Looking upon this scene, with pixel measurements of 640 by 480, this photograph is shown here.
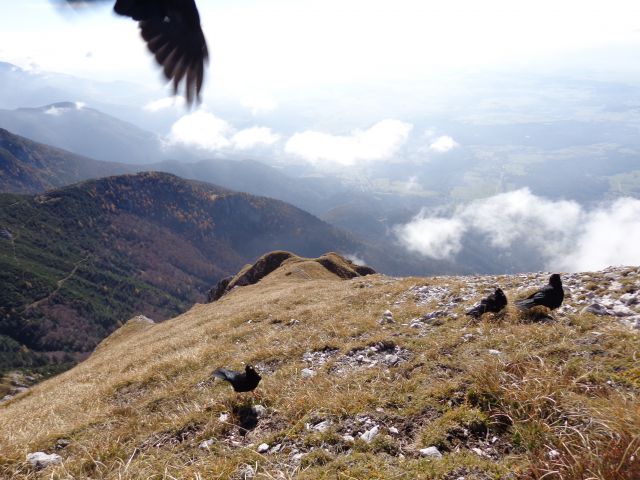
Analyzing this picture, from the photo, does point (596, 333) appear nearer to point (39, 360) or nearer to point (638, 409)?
point (638, 409)

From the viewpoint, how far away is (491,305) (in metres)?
10.9

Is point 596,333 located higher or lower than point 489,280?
higher

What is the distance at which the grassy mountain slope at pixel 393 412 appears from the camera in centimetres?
461

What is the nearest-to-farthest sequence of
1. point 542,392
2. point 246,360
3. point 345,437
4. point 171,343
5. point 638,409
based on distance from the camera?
point 638,409 < point 542,392 < point 345,437 < point 246,360 < point 171,343

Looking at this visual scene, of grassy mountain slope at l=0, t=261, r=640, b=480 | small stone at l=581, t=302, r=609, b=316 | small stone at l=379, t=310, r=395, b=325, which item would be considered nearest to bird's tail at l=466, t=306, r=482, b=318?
grassy mountain slope at l=0, t=261, r=640, b=480

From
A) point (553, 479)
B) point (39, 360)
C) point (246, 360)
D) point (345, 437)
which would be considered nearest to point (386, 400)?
point (345, 437)

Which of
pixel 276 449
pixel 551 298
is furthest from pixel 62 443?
pixel 551 298

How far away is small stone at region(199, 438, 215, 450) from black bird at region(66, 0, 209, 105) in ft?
16.9

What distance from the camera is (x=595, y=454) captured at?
3684mm

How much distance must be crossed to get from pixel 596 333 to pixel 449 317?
4234 millimetres

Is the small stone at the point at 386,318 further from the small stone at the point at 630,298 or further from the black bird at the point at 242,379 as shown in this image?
the small stone at the point at 630,298

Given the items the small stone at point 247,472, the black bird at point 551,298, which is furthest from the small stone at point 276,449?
the black bird at point 551,298

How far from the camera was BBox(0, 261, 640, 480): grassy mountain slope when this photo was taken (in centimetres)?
461

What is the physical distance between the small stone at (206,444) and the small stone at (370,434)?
Answer: 2.42 m
